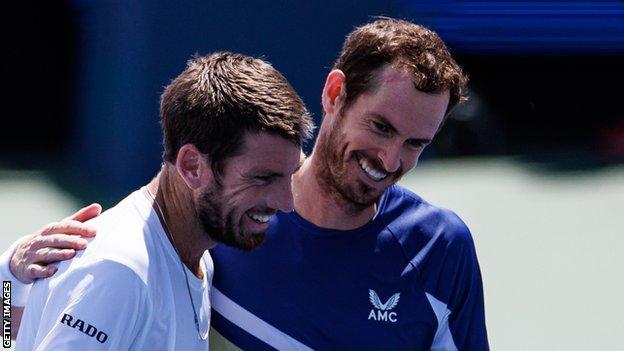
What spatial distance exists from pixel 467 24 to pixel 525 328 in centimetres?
217

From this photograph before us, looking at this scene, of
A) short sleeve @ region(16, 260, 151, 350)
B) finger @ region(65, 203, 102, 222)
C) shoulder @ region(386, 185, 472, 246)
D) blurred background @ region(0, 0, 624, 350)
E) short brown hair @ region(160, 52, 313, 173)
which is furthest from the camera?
blurred background @ region(0, 0, 624, 350)

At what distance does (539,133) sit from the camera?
302 inches

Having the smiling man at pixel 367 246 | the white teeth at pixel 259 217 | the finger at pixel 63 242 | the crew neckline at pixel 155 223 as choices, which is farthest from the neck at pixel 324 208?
the finger at pixel 63 242

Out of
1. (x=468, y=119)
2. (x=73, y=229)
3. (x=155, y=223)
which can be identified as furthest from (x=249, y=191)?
(x=468, y=119)

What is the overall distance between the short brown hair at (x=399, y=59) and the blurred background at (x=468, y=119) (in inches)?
107

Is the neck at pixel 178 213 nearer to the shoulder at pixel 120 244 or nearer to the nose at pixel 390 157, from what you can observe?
the shoulder at pixel 120 244

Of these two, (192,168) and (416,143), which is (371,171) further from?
(192,168)

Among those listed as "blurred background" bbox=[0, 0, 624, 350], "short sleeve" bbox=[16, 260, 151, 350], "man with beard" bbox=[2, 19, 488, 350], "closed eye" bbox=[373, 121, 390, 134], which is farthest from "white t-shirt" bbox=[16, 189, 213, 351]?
"blurred background" bbox=[0, 0, 624, 350]

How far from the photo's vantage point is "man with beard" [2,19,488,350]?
99.5 inches

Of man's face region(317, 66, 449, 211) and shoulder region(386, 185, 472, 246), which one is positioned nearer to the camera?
man's face region(317, 66, 449, 211)

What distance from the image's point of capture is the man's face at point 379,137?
250 centimetres

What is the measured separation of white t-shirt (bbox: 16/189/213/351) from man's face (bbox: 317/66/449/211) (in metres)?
0.48

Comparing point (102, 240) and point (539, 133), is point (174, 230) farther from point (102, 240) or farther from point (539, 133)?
point (539, 133)

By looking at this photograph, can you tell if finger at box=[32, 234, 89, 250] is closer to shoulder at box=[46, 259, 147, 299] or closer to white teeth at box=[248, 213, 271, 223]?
shoulder at box=[46, 259, 147, 299]
